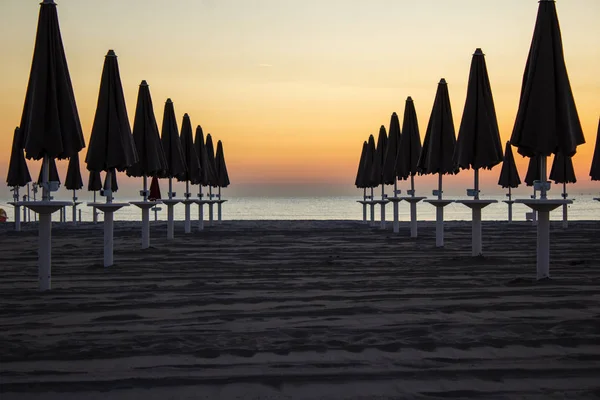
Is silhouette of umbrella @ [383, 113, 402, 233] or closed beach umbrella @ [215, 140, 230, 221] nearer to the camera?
silhouette of umbrella @ [383, 113, 402, 233]

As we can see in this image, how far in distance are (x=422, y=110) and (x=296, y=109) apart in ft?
33.9

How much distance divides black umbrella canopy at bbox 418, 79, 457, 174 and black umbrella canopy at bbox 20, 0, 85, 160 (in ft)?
23.6

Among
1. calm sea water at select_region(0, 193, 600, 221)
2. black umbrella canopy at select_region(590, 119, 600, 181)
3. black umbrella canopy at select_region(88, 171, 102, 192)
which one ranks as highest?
black umbrella canopy at select_region(590, 119, 600, 181)

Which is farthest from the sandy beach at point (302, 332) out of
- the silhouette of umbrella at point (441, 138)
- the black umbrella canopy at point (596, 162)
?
the black umbrella canopy at point (596, 162)

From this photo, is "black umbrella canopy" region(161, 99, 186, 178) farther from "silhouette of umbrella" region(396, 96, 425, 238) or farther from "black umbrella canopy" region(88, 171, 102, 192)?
"black umbrella canopy" region(88, 171, 102, 192)

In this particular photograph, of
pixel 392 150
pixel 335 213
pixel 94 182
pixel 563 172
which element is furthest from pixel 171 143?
pixel 335 213

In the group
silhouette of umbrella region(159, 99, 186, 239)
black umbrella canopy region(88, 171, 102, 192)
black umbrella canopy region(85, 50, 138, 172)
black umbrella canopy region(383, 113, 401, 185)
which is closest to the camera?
black umbrella canopy region(85, 50, 138, 172)

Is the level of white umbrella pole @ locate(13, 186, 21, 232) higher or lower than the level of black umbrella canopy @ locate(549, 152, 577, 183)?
lower

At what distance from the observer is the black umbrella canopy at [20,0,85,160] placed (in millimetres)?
6418

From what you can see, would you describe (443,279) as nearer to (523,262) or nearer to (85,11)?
(523,262)

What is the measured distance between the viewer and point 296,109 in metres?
28.4

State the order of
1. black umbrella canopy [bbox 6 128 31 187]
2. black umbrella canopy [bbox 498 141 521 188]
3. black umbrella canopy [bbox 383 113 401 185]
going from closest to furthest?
black umbrella canopy [bbox 383 113 401 185] < black umbrella canopy [bbox 6 128 31 187] < black umbrella canopy [bbox 498 141 521 188]

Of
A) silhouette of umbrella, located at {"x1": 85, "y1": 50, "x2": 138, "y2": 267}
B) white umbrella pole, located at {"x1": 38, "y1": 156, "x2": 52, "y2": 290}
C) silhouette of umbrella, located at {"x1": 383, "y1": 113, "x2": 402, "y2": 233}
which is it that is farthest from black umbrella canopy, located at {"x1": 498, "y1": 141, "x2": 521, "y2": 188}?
white umbrella pole, located at {"x1": 38, "y1": 156, "x2": 52, "y2": 290}

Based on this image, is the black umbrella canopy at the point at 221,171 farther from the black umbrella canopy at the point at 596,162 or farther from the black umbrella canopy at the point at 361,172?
the black umbrella canopy at the point at 596,162
